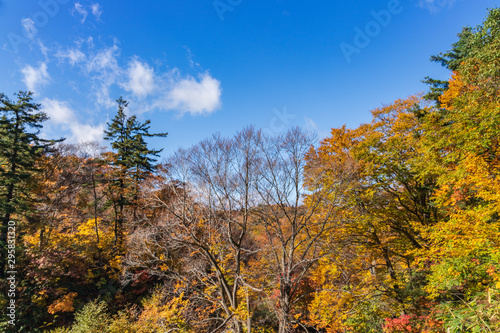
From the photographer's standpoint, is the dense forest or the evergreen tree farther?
the evergreen tree

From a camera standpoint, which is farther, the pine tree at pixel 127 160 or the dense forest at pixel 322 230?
the pine tree at pixel 127 160

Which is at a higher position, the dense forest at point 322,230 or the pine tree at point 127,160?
the pine tree at point 127,160

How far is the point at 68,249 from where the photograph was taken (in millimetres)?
16000

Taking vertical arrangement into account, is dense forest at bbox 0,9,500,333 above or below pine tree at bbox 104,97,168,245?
below

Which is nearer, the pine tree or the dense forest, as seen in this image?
the dense forest

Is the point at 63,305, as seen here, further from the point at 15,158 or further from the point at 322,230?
the point at 322,230

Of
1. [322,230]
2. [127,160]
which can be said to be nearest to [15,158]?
[127,160]

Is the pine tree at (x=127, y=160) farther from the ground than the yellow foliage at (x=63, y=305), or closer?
farther from the ground

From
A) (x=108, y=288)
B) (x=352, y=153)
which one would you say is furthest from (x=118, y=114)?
(x=352, y=153)

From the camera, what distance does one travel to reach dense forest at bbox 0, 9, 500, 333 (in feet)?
24.2

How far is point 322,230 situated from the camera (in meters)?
9.18

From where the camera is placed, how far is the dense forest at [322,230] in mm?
7383

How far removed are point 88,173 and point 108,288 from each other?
10089mm

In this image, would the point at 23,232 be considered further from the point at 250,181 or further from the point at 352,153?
the point at 352,153
